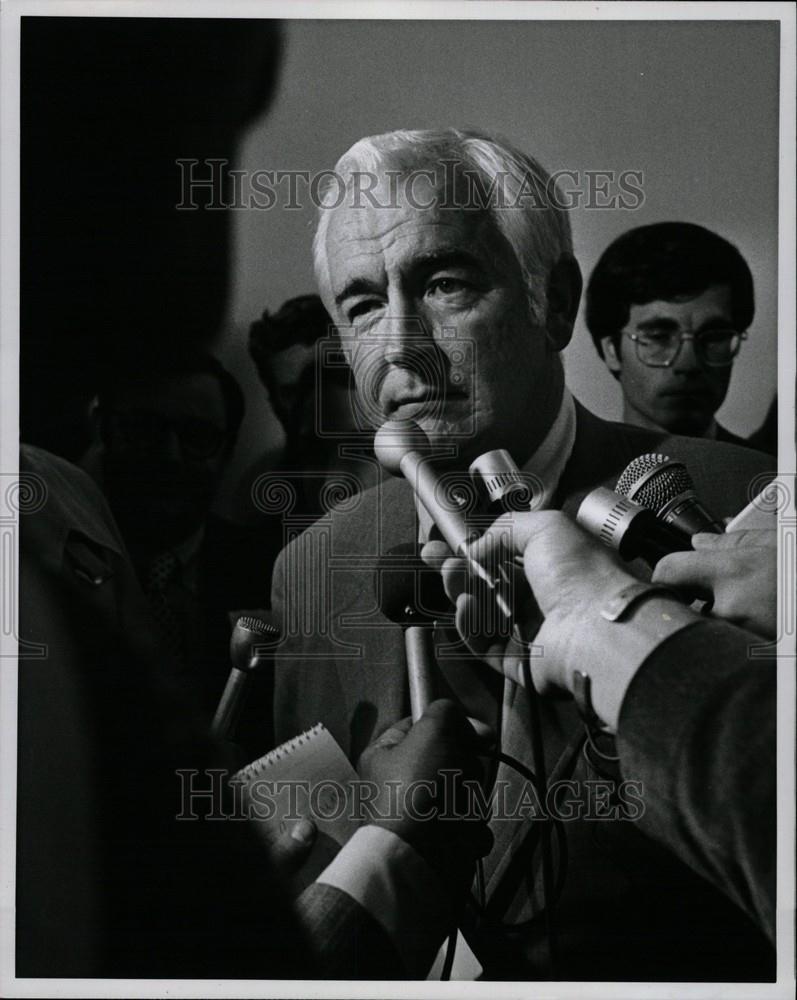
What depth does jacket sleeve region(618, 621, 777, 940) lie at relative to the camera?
8.36ft

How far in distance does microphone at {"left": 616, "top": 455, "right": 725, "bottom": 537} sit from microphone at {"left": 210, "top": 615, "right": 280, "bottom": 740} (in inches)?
32.5

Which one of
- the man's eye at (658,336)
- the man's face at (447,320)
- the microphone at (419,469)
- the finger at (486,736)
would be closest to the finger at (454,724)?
the finger at (486,736)

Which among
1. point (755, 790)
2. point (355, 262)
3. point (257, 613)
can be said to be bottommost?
point (755, 790)

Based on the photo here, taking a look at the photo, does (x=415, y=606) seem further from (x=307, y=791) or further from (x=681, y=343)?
(x=681, y=343)

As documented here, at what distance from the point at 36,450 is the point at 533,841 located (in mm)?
1376

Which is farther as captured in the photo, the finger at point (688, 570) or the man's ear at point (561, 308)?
the man's ear at point (561, 308)

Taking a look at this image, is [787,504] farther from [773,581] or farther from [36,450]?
[36,450]

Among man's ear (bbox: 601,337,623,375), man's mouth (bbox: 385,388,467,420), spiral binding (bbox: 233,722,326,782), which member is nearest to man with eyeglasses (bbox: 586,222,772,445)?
man's ear (bbox: 601,337,623,375)

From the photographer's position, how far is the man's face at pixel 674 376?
9.27ft

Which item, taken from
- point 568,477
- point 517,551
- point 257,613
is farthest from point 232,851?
point 568,477

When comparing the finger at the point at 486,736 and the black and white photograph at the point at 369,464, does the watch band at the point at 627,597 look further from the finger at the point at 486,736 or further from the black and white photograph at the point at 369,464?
the finger at the point at 486,736

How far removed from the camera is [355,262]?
9.30 ft

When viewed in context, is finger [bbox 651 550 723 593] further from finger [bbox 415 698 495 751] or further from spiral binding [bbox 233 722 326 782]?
spiral binding [bbox 233 722 326 782]

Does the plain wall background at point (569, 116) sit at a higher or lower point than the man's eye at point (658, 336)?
higher
